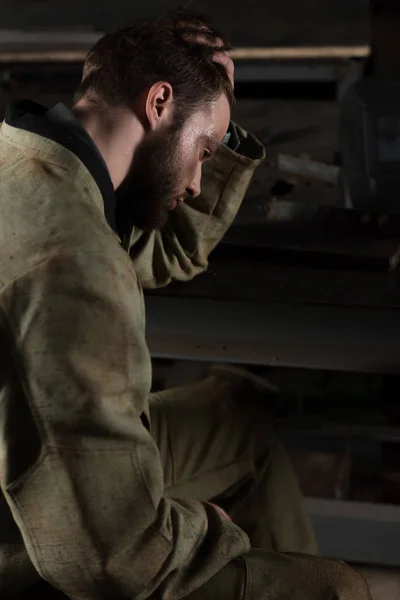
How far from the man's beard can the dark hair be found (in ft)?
0.16

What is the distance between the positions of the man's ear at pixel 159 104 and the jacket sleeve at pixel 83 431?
0.75ft

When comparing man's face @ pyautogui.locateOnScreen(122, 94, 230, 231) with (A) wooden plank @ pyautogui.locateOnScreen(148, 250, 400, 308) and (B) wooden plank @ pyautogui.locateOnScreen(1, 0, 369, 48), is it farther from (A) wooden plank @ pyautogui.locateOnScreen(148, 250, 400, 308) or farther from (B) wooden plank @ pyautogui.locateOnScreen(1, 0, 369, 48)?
(B) wooden plank @ pyautogui.locateOnScreen(1, 0, 369, 48)

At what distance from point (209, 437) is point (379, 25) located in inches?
47.2

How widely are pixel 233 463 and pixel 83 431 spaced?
564 mm

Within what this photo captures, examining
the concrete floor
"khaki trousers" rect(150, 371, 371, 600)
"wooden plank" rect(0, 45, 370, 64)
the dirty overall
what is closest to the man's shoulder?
the dirty overall

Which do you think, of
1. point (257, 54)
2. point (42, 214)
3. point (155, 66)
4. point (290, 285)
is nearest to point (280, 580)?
point (42, 214)

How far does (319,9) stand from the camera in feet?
7.24

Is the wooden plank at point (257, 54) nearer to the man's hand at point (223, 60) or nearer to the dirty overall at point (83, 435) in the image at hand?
the man's hand at point (223, 60)

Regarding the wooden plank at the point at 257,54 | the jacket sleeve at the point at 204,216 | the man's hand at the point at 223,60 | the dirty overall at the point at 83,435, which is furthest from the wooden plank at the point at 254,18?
the dirty overall at the point at 83,435

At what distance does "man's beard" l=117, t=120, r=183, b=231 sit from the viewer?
4.14ft

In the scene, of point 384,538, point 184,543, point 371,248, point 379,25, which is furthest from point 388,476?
point 379,25

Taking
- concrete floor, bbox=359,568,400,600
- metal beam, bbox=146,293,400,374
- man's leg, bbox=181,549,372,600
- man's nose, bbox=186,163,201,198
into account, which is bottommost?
concrete floor, bbox=359,568,400,600

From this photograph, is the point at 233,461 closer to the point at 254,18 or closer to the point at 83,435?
the point at 83,435

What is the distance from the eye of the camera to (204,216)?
156 cm
